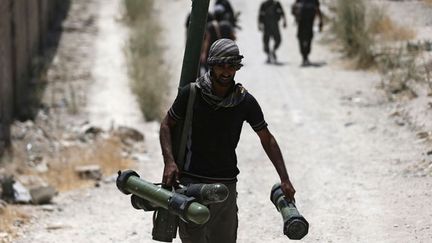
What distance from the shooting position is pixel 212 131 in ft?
15.3

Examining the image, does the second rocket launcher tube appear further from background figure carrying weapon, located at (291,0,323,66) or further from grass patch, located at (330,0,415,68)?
background figure carrying weapon, located at (291,0,323,66)

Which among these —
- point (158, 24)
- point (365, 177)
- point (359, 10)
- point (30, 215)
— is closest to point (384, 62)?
point (359, 10)

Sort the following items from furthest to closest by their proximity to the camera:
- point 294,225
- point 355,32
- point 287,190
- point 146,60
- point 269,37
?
point 269,37 < point 146,60 < point 355,32 < point 287,190 < point 294,225

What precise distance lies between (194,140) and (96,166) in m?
5.42

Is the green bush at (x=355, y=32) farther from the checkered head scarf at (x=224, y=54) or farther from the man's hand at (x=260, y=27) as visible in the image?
the checkered head scarf at (x=224, y=54)

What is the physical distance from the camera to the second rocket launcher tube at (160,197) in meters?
4.28

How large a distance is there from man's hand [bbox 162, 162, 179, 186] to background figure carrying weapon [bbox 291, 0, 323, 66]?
11446 mm

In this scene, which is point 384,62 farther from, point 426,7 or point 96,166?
point 96,166

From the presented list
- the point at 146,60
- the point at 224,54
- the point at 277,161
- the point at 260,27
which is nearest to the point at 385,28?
the point at 260,27

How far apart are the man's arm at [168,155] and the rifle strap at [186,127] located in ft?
0.22

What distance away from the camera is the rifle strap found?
464cm

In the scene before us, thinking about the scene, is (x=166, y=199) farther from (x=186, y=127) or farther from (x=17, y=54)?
(x=17, y=54)

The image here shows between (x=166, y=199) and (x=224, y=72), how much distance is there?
28.7 inches

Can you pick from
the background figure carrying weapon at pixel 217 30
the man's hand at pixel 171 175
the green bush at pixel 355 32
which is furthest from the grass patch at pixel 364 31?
the man's hand at pixel 171 175
